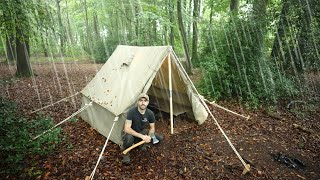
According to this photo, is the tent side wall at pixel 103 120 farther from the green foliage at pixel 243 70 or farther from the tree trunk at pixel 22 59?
the tree trunk at pixel 22 59

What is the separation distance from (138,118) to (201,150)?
1.79 metres

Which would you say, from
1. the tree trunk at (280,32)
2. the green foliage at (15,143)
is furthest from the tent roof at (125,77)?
the tree trunk at (280,32)

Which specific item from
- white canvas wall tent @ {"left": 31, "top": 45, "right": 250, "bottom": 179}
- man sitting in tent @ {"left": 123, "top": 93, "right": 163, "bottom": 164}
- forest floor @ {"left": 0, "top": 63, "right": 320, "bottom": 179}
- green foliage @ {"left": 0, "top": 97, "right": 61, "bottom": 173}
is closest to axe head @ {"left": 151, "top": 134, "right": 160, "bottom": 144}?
man sitting in tent @ {"left": 123, "top": 93, "right": 163, "bottom": 164}

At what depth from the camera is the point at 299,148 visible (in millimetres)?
5660

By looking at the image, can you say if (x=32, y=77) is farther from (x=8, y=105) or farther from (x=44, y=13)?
(x=8, y=105)

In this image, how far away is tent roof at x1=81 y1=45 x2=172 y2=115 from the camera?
5.38 metres

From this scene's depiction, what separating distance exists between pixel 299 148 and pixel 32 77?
12.6 meters

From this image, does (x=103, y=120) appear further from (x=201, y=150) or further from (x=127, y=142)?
(x=201, y=150)

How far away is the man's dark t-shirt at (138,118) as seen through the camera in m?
4.81

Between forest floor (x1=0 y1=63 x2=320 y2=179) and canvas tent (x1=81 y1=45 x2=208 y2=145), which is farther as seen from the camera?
canvas tent (x1=81 y1=45 x2=208 y2=145)

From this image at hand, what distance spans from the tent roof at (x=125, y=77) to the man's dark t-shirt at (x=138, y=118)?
337mm

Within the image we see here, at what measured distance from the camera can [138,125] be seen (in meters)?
4.92

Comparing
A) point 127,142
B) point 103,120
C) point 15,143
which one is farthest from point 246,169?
point 15,143

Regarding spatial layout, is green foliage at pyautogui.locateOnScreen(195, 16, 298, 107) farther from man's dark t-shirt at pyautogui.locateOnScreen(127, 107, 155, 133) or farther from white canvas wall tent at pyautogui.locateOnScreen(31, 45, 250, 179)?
man's dark t-shirt at pyautogui.locateOnScreen(127, 107, 155, 133)
